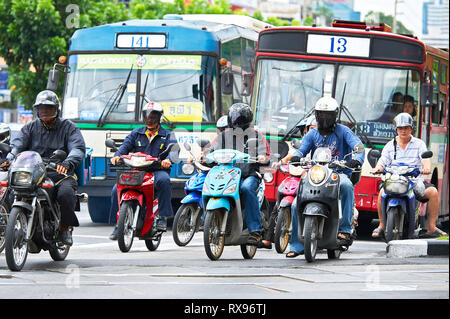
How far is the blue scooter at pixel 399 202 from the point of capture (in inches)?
508

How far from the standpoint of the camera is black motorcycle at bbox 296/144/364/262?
10406 millimetres

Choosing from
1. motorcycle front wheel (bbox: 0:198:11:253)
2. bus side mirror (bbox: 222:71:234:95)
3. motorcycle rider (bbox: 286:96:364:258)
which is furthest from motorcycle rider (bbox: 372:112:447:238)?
motorcycle front wheel (bbox: 0:198:11:253)

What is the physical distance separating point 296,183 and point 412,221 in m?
1.80

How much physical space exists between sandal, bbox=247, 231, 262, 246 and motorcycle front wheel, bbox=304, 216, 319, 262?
2.67ft

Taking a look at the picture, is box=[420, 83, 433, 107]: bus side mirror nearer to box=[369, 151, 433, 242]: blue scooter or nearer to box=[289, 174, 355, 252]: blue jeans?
box=[369, 151, 433, 242]: blue scooter

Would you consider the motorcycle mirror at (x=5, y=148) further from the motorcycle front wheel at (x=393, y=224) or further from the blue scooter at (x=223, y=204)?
the motorcycle front wheel at (x=393, y=224)

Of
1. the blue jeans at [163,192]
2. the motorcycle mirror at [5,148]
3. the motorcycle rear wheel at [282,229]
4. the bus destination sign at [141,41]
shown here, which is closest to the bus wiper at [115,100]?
the bus destination sign at [141,41]

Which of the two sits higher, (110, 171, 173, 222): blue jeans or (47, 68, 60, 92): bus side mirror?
(47, 68, 60, 92): bus side mirror

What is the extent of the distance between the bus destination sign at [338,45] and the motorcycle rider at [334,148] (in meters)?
4.98

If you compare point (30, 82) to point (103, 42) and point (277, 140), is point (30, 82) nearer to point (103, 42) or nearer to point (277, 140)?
point (103, 42)

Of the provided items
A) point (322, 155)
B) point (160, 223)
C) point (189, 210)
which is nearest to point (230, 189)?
point (322, 155)

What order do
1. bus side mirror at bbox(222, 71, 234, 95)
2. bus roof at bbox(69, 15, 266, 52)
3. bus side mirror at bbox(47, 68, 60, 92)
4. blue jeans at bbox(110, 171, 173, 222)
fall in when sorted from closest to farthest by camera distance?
1. blue jeans at bbox(110, 171, 173, 222)
2. bus side mirror at bbox(222, 71, 234, 95)
3. bus roof at bbox(69, 15, 266, 52)
4. bus side mirror at bbox(47, 68, 60, 92)

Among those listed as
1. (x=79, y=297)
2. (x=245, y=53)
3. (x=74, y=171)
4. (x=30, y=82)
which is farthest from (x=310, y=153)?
(x=30, y=82)

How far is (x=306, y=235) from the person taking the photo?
10352 mm
